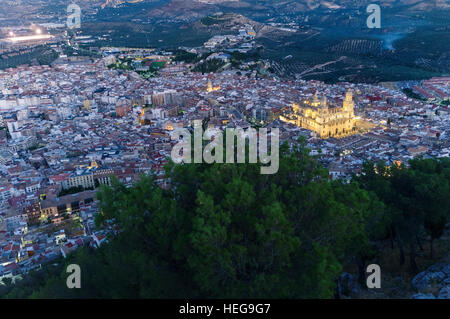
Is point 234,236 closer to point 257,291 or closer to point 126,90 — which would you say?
point 257,291

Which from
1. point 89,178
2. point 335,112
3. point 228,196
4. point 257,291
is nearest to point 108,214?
point 228,196

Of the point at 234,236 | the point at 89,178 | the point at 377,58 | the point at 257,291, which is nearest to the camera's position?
the point at 257,291

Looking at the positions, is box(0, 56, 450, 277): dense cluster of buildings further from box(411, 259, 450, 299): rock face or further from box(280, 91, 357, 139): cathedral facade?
box(411, 259, 450, 299): rock face

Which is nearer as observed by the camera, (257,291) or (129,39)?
(257,291)

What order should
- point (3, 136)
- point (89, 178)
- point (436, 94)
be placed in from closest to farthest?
point (89, 178) → point (3, 136) → point (436, 94)

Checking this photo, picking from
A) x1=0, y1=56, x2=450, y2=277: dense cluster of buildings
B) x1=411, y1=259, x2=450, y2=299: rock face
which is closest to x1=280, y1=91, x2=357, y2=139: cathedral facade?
x1=0, y1=56, x2=450, y2=277: dense cluster of buildings

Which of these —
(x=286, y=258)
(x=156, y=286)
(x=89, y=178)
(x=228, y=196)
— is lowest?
(x=89, y=178)

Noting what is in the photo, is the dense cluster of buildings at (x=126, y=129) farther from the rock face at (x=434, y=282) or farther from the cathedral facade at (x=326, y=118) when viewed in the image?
the rock face at (x=434, y=282)

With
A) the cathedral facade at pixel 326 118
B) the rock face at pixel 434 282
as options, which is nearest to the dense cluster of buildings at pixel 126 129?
the cathedral facade at pixel 326 118
